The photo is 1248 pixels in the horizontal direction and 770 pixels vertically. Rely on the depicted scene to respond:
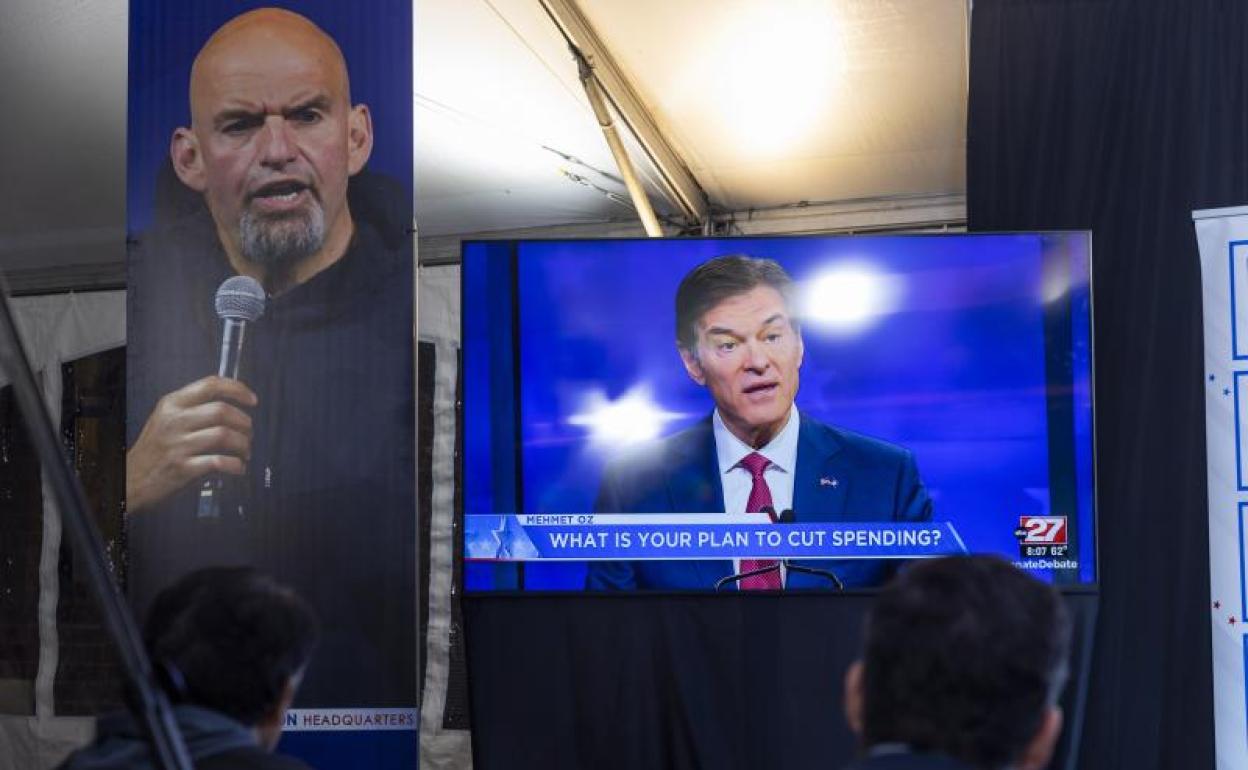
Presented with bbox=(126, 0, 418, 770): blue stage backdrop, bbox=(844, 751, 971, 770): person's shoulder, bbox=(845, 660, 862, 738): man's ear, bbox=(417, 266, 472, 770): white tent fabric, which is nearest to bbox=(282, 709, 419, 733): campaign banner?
bbox=(126, 0, 418, 770): blue stage backdrop

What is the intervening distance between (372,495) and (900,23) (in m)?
2.70

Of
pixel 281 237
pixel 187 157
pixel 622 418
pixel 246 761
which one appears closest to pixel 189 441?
pixel 281 237

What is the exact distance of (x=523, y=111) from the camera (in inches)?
240

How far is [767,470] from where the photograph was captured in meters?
3.63

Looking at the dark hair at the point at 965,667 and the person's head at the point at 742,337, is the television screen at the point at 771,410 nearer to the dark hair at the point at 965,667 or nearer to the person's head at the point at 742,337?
the person's head at the point at 742,337

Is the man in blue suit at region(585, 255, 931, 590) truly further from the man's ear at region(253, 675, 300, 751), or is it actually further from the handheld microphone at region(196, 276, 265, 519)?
the man's ear at region(253, 675, 300, 751)

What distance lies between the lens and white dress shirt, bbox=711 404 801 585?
3633mm

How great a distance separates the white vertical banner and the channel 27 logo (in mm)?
396

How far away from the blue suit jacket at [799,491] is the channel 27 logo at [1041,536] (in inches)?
9.2

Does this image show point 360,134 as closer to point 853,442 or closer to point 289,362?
point 289,362

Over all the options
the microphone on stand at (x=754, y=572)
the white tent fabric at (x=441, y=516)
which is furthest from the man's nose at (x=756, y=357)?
the white tent fabric at (x=441, y=516)

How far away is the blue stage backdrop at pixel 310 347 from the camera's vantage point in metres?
3.68

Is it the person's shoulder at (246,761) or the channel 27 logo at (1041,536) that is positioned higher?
the channel 27 logo at (1041,536)

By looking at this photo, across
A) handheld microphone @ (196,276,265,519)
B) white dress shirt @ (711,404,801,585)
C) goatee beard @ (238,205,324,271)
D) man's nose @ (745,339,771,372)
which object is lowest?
white dress shirt @ (711,404,801,585)
